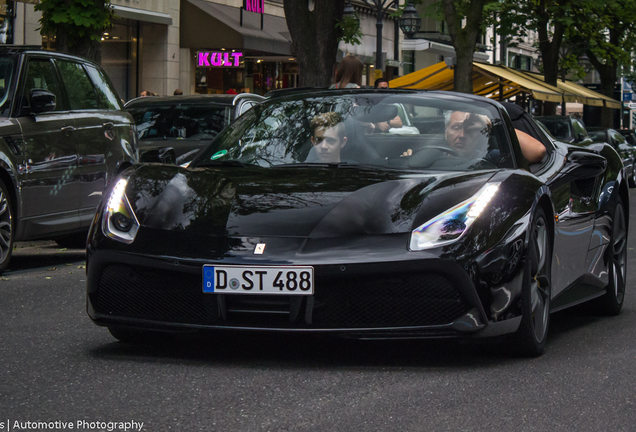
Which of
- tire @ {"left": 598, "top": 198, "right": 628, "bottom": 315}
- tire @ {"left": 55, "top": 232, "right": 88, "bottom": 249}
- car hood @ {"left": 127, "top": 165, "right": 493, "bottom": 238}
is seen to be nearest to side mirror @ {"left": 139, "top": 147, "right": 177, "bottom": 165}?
car hood @ {"left": 127, "top": 165, "right": 493, "bottom": 238}

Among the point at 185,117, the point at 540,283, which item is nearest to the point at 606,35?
the point at 185,117

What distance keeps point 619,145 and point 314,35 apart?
38.1ft

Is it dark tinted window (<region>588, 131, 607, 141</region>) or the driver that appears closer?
the driver

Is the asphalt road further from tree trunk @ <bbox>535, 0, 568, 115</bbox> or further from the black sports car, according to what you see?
tree trunk @ <bbox>535, 0, 568, 115</bbox>

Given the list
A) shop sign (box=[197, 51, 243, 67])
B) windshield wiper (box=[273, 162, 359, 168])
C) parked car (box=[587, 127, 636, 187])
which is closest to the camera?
windshield wiper (box=[273, 162, 359, 168])

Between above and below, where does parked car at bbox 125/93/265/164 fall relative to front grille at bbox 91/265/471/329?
above

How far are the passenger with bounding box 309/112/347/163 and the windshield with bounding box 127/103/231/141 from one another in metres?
6.85

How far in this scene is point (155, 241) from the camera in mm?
4605

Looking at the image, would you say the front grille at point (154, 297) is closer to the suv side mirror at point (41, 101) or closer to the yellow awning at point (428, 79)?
the suv side mirror at point (41, 101)

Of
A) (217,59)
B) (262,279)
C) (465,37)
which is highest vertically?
(465,37)

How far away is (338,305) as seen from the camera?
4.46m

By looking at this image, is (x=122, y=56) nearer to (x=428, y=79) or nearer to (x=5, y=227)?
(x=428, y=79)

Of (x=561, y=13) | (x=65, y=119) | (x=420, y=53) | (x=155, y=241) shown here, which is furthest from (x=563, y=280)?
(x=420, y=53)

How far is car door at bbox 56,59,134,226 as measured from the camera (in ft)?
30.6
